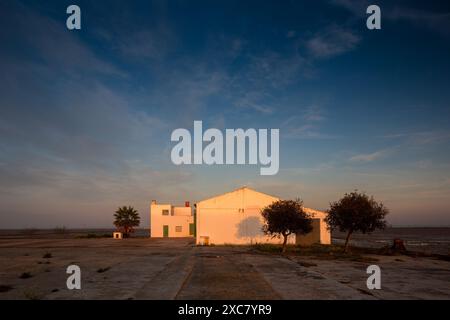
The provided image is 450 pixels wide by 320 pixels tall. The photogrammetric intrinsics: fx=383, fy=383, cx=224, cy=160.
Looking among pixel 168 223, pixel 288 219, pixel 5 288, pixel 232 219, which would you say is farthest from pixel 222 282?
pixel 168 223

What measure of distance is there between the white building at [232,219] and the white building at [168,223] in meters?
27.2

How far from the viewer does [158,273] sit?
20625 millimetres

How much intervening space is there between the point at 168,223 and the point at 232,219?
29.6m

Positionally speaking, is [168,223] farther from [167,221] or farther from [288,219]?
[288,219]

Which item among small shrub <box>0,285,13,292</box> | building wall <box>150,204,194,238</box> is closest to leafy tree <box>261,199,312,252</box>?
small shrub <box>0,285,13,292</box>

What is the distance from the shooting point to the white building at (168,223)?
240ft

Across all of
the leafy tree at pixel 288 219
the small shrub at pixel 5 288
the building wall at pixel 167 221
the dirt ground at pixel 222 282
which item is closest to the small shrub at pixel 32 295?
the dirt ground at pixel 222 282

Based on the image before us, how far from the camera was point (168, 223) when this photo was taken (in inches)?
2911

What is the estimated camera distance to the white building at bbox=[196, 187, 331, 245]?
4709cm

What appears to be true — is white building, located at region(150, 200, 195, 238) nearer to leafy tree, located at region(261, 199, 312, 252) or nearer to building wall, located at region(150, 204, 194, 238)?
building wall, located at region(150, 204, 194, 238)

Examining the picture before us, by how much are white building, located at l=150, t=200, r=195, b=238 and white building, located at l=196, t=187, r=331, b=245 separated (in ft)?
89.4
